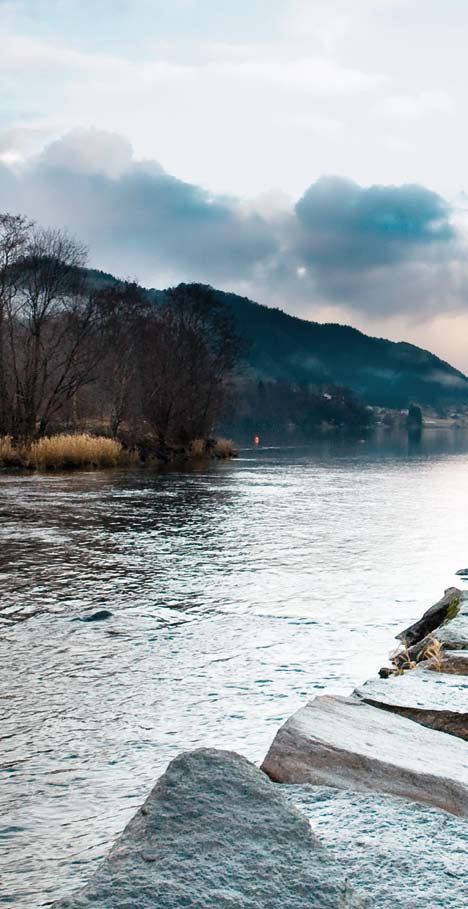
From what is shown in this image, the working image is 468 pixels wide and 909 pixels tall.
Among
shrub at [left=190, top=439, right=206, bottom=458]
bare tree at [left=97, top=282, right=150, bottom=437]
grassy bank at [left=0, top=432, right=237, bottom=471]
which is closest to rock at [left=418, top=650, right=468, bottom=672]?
grassy bank at [left=0, top=432, right=237, bottom=471]

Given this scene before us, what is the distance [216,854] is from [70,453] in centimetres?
2771

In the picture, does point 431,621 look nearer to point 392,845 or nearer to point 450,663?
point 450,663

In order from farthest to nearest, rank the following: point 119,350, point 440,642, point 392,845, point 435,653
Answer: point 119,350 → point 440,642 → point 435,653 → point 392,845

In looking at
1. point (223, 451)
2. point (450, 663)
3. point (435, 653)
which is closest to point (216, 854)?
point (450, 663)

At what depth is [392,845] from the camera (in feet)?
8.84

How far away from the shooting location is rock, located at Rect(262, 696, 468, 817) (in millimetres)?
3160

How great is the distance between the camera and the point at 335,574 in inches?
403

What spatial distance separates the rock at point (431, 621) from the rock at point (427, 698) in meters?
2.10

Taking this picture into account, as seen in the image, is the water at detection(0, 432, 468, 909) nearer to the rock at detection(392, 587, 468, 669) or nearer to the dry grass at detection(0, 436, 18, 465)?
the rock at detection(392, 587, 468, 669)

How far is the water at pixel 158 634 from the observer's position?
401 centimetres

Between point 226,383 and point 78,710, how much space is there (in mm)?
44631

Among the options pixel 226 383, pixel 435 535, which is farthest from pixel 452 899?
pixel 226 383

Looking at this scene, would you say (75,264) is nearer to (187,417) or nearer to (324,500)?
(187,417)

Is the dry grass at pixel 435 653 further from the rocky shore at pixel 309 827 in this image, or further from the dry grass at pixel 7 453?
the dry grass at pixel 7 453
